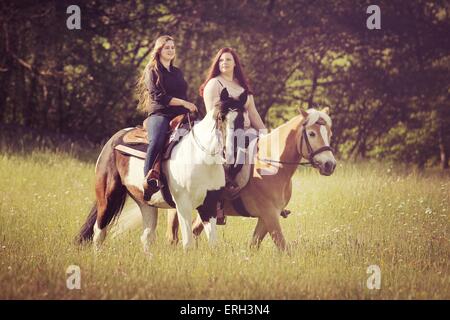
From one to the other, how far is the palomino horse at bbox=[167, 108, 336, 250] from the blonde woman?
1.10 meters

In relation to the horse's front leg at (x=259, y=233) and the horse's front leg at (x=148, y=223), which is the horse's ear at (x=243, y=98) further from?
the horse's front leg at (x=148, y=223)

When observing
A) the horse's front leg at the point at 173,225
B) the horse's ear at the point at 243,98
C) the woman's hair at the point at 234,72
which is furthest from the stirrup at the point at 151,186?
the horse's ear at the point at 243,98

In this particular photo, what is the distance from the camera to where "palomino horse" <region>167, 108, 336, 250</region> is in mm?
7117

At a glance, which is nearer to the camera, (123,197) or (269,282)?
(269,282)

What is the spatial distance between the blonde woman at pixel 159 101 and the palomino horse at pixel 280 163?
3.62ft

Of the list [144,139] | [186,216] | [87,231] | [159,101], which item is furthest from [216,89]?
[87,231]

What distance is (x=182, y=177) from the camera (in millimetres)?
7008

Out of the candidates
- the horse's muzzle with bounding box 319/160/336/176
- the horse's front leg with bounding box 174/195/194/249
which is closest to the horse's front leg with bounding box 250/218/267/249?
the horse's front leg with bounding box 174/195/194/249

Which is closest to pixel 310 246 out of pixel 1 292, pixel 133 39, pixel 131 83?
pixel 1 292

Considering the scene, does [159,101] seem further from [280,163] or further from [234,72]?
[280,163]

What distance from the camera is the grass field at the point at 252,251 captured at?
609 centimetres

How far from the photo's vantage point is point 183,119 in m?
7.33

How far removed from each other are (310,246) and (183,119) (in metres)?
2.24
